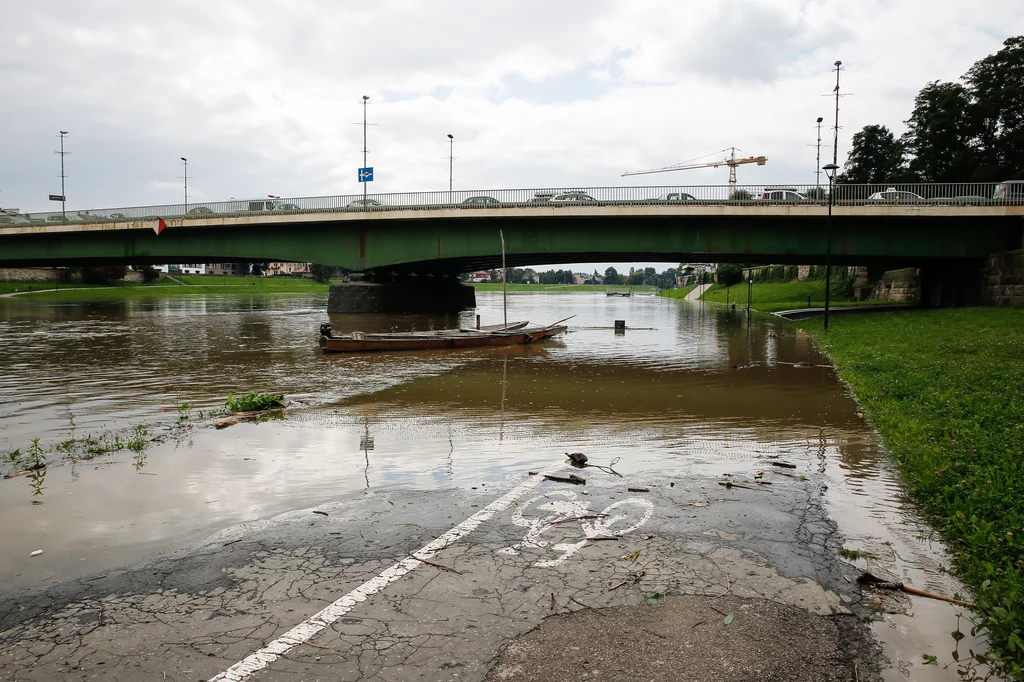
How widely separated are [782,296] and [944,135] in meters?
19.5

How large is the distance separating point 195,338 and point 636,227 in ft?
76.2

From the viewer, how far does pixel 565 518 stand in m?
6.18

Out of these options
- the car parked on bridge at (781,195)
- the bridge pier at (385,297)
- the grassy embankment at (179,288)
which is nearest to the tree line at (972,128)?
the car parked on bridge at (781,195)

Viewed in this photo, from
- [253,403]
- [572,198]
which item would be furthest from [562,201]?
[253,403]

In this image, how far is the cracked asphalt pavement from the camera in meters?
3.72

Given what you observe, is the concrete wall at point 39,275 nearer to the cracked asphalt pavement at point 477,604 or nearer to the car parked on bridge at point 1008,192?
the cracked asphalt pavement at point 477,604

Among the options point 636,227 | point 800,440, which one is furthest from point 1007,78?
point 800,440

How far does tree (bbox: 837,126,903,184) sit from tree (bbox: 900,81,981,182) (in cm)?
550

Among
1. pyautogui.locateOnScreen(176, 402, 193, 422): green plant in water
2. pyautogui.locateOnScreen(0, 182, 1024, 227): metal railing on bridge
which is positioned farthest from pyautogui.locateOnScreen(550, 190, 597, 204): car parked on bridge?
pyautogui.locateOnScreen(176, 402, 193, 422): green plant in water

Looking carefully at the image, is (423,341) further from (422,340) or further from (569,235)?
(569,235)

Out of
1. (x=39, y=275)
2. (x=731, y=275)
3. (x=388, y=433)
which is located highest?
(x=731, y=275)

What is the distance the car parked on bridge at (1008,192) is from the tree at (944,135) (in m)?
27.4

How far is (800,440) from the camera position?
33.0ft

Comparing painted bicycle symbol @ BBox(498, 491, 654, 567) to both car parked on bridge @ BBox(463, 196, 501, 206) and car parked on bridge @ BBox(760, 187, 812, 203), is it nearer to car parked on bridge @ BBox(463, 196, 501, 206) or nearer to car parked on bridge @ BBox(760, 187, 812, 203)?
car parked on bridge @ BBox(760, 187, 812, 203)
